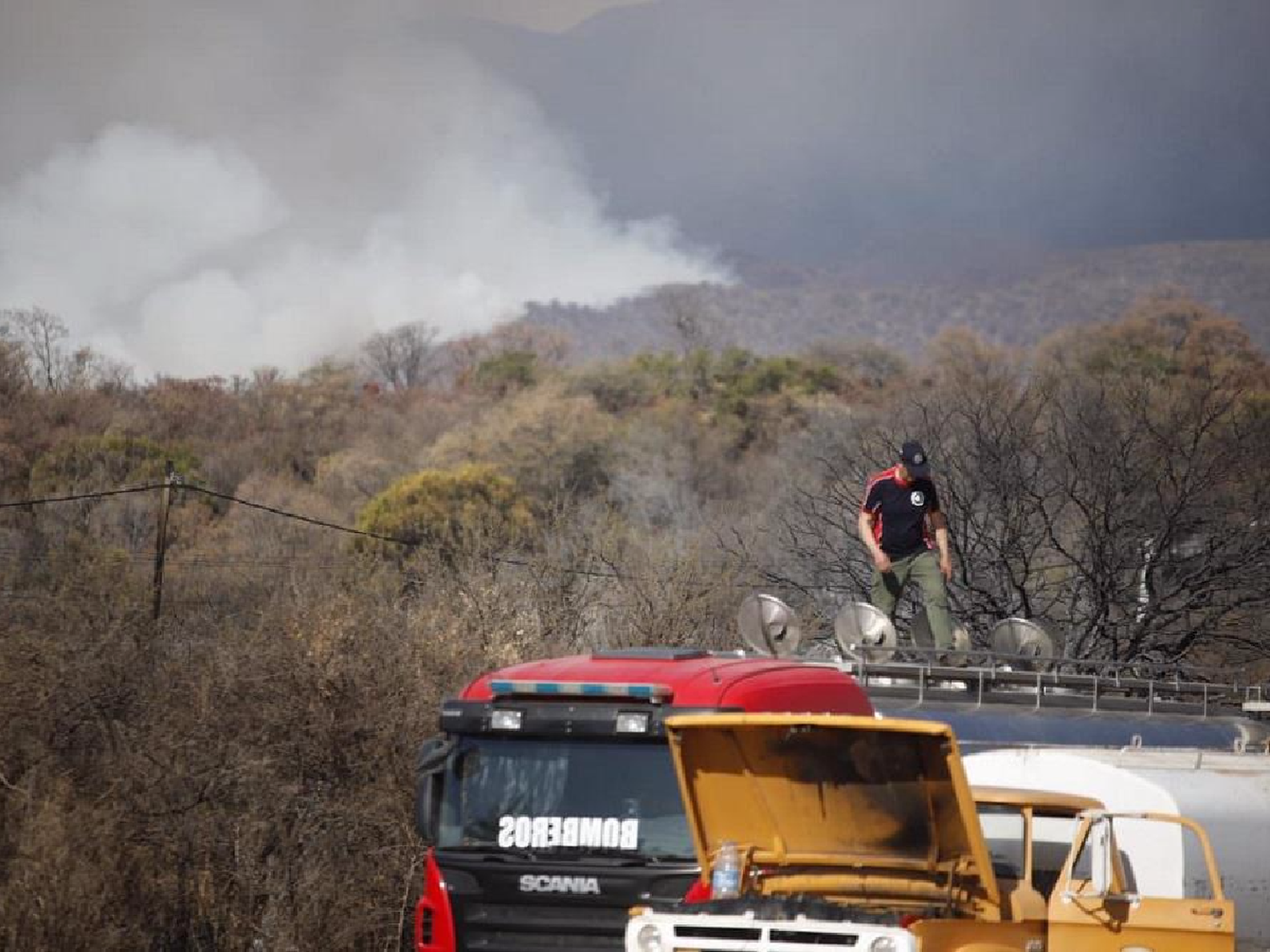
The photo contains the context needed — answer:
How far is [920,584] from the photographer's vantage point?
15.6m

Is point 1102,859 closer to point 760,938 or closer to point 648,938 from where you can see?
point 760,938

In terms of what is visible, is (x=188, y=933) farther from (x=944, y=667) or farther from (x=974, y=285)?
(x=974, y=285)

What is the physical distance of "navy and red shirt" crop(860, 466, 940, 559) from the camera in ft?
50.8

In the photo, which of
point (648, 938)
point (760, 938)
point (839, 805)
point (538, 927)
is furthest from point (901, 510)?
point (760, 938)

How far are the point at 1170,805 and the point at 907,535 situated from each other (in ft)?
16.4

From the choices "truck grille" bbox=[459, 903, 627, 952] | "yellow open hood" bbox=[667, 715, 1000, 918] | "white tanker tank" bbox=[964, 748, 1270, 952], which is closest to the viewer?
"yellow open hood" bbox=[667, 715, 1000, 918]

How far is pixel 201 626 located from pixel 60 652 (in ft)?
19.7

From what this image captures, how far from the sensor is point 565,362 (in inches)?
3735

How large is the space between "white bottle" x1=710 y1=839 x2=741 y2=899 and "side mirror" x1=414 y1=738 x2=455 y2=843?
2439 millimetres

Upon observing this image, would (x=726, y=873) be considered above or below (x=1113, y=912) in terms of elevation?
above

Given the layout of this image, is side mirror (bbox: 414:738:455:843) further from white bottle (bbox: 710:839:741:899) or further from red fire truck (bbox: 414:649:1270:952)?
white bottle (bbox: 710:839:741:899)

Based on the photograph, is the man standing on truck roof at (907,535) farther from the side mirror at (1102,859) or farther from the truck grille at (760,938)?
the truck grille at (760,938)

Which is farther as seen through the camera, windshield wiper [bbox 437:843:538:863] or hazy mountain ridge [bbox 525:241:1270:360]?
hazy mountain ridge [bbox 525:241:1270:360]

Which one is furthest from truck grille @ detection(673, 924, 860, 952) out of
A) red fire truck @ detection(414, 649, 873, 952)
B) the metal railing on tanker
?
the metal railing on tanker
